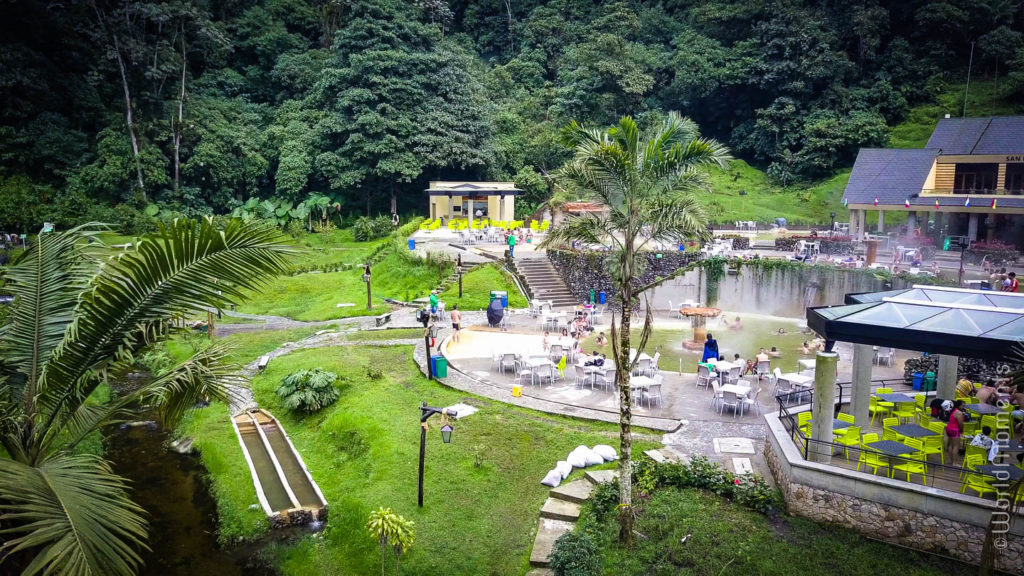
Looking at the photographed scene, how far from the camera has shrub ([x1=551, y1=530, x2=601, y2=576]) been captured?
32.4 feet

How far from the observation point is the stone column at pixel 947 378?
1327cm

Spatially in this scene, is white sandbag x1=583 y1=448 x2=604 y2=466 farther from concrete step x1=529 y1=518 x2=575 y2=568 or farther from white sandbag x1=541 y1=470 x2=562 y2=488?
concrete step x1=529 y1=518 x2=575 y2=568

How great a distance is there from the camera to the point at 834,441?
1168 cm

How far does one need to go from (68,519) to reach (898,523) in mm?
10635

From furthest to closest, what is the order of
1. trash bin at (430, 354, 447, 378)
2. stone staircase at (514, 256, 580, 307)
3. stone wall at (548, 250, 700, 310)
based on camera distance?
stone wall at (548, 250, 700, 310) → stone staircase at (514, 256, 580, 307) → trash bin at (430, 354, 447, 378)

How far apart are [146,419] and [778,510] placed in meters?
16.2

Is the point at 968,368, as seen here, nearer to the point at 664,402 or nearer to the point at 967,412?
the point at 967,412

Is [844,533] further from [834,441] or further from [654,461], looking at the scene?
[654,461]

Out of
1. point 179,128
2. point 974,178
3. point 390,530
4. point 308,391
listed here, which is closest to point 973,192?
point 974,178

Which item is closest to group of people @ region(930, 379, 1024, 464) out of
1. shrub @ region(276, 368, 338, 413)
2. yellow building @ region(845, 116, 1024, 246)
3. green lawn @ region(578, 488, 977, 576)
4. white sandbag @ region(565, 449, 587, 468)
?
green lawn @ region(578, 488, 977, 576)

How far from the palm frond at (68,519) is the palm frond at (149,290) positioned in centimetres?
74

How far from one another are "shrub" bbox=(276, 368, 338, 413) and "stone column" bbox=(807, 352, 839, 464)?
11824 mm

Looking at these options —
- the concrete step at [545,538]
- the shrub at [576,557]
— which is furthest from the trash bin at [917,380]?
the shrub at [576,557]

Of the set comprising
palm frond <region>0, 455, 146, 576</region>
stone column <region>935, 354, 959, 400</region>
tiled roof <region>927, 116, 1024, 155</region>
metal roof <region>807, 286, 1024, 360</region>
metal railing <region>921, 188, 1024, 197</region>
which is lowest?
stone column <region>935, 354, 959, 400</region>
